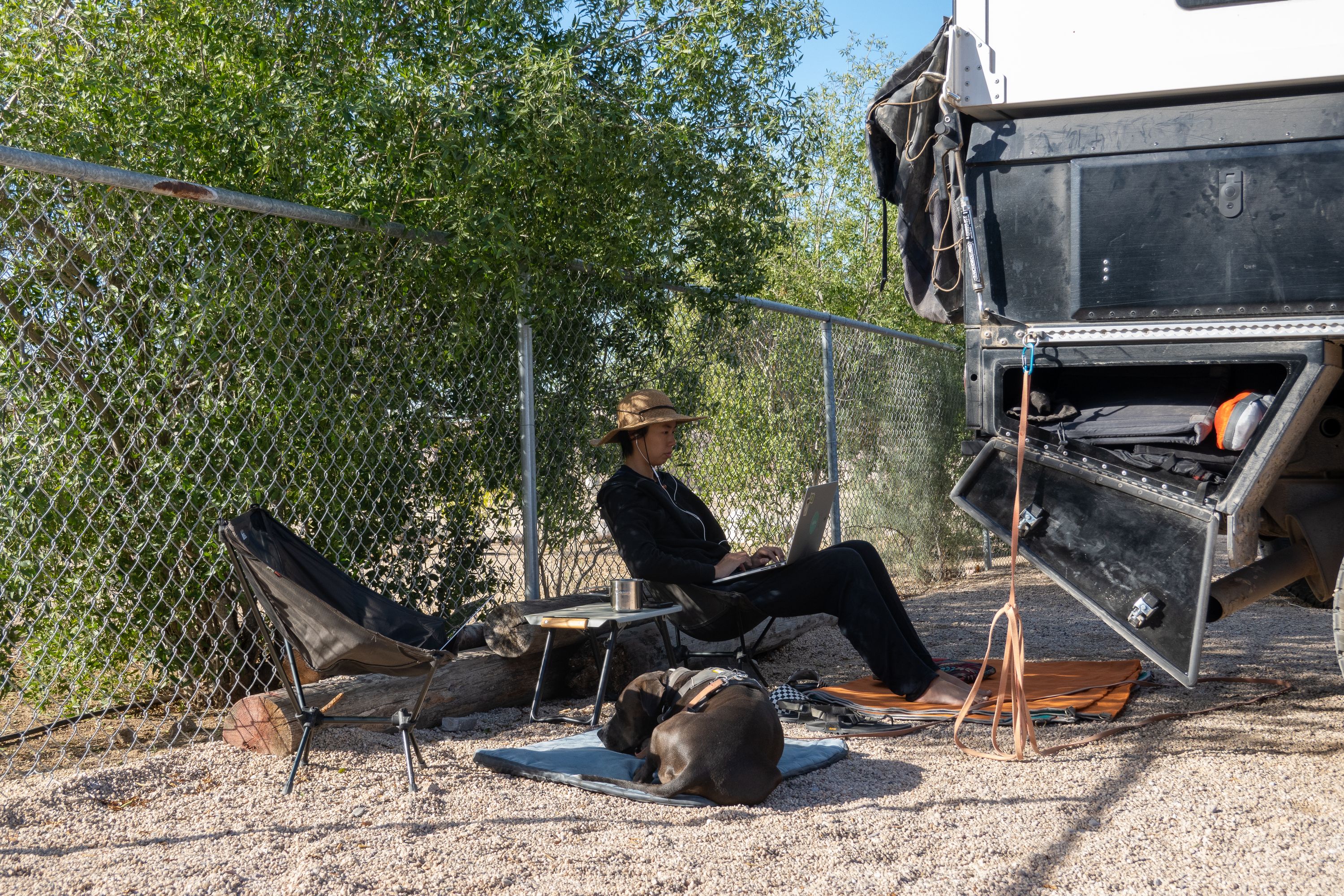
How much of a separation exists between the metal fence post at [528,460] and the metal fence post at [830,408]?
2.86 metres

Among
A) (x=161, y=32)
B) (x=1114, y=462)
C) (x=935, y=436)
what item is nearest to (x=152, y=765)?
(x=161, y=32)

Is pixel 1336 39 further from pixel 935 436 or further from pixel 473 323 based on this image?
pixel 935 436

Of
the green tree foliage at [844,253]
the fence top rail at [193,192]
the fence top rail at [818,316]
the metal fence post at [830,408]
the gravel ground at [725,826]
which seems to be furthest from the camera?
the green tree foliage at [844,253]

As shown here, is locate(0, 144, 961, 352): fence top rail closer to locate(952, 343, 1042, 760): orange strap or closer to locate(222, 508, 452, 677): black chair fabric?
locate(222, 508, 452, 677): black chair fabric

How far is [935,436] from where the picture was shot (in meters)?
9.99

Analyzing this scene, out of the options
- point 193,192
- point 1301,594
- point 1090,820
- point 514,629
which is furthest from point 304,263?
point 1301,594

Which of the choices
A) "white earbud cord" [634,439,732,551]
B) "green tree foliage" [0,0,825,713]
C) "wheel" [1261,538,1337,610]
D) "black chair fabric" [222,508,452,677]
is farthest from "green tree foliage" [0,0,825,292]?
Answer: "wheel" [1261,538,1337,610]

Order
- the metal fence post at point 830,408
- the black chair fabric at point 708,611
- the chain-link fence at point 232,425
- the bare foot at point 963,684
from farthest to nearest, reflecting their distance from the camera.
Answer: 1. the metal fence post at point 830,408
2. the black chair fabric at point 708,611
3. the bare foot at point 963,684
4. the chain-link fence at point 232,425

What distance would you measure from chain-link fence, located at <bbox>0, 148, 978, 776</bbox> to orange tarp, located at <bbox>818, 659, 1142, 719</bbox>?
1571 millimetres

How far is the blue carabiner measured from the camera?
139 inches

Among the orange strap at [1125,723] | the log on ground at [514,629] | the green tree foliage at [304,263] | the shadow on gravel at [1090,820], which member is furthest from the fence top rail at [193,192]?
the shadow on gravel at [1090,820]

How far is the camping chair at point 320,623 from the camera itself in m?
3.44

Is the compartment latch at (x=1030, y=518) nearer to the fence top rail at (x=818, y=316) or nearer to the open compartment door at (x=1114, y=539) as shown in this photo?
the open compartment door at (x=1114, y=539)

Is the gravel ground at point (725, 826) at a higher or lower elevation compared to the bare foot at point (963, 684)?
lower
